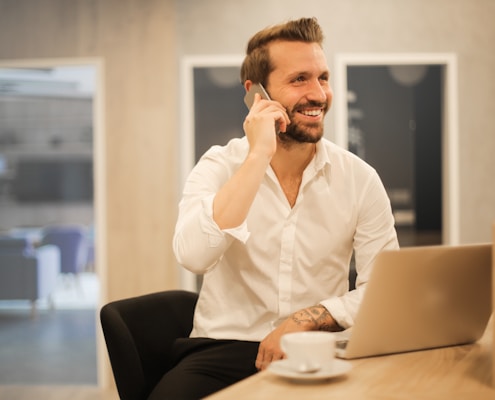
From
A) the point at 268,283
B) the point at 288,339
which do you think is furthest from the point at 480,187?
the point at 288,339

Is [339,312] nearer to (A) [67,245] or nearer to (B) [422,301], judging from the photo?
(B) [422,301]

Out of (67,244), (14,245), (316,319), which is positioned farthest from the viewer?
(67,244)

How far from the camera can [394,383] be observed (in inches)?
43.8

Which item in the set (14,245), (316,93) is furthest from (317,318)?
(14,245)

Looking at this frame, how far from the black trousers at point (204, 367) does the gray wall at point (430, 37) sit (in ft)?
10.0

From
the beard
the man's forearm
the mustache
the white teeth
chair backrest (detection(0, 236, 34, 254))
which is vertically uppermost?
the mustache

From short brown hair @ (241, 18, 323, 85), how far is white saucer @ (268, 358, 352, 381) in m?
1.12

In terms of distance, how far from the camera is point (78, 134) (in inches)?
535

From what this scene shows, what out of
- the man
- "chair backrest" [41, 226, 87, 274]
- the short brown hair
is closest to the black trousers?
the man

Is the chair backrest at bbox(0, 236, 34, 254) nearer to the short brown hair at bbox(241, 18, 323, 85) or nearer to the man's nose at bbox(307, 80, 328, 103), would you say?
the short brown hair at bbox(241, 18, 323, 85)

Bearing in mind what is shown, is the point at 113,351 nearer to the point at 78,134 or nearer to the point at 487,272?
the point at 487,272

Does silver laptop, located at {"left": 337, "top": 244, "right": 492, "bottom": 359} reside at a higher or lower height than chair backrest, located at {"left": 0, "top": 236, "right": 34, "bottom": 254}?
higher

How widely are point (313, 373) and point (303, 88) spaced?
1.07 metres

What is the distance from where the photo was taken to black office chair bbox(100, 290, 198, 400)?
1.75m
